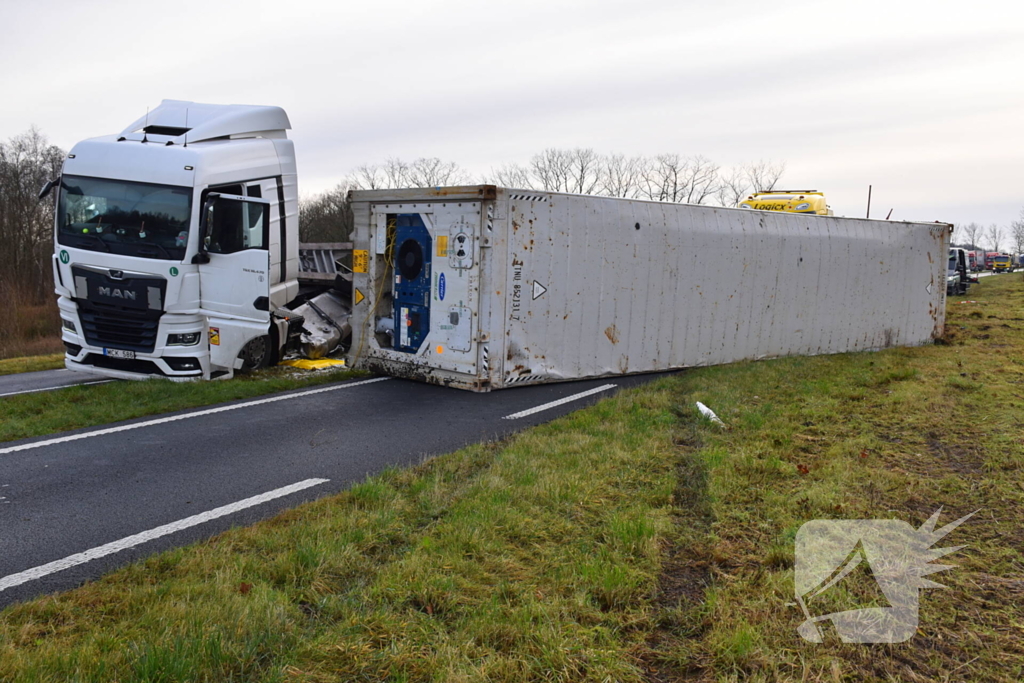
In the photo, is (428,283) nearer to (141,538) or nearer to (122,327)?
(122,327)

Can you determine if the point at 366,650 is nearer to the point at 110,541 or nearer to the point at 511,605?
the point at 511,605

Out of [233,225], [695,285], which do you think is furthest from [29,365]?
[695,285]

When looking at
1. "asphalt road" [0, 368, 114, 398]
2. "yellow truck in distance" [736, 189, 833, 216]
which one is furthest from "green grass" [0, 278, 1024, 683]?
"yellow truck in distance" [736, 189, 833, 216]

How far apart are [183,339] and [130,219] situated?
1.79 meters

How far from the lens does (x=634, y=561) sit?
425cm

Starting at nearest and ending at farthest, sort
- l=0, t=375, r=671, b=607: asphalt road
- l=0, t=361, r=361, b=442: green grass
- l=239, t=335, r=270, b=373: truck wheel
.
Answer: l=0, t=375, r=671, b=607: asphalt road → l=0, t=361, r=361, b=442: green grass → l=239, t=335, r=270, b=373: truck wheel

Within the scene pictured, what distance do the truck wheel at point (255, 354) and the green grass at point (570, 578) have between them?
18.5ft

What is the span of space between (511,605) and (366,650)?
806mm

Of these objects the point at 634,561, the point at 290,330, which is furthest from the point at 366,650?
the point at 290,330

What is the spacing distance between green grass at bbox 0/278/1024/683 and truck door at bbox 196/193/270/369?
17.1ft

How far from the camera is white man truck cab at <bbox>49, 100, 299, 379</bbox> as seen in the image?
990 cm

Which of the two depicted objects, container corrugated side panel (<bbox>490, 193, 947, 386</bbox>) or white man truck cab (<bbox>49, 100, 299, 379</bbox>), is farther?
container corrugated side panel (<bbox>490, 193, 947, 386</bbox>)

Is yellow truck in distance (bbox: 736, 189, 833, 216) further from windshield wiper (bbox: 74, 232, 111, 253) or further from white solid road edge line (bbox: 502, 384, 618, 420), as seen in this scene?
windshield wiper (bbox: 74, 232, 111, 253)
